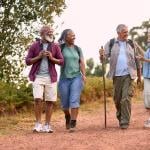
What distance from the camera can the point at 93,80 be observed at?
69.1 ft

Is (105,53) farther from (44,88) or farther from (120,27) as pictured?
(44,88)

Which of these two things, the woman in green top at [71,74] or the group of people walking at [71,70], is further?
the woman in green top at [71,74]

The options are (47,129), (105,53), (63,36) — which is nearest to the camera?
(47,129)

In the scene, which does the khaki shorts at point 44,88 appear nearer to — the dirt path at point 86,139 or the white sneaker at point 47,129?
the white sneaker at point 47,129

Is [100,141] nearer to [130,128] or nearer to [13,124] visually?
[130,128]

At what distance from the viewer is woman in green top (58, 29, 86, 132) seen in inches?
461

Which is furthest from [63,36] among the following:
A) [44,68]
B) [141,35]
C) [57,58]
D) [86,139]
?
[141,35]

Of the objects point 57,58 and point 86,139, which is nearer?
point 86,139

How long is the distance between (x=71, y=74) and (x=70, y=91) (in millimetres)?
317

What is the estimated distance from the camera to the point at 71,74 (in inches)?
463

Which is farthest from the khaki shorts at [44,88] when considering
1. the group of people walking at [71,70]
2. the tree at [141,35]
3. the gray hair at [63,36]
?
the tree at [141,35]

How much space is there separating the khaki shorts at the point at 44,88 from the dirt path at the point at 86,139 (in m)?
0.67

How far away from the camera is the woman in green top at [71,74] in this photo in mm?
11711

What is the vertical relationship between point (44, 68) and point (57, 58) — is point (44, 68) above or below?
below
